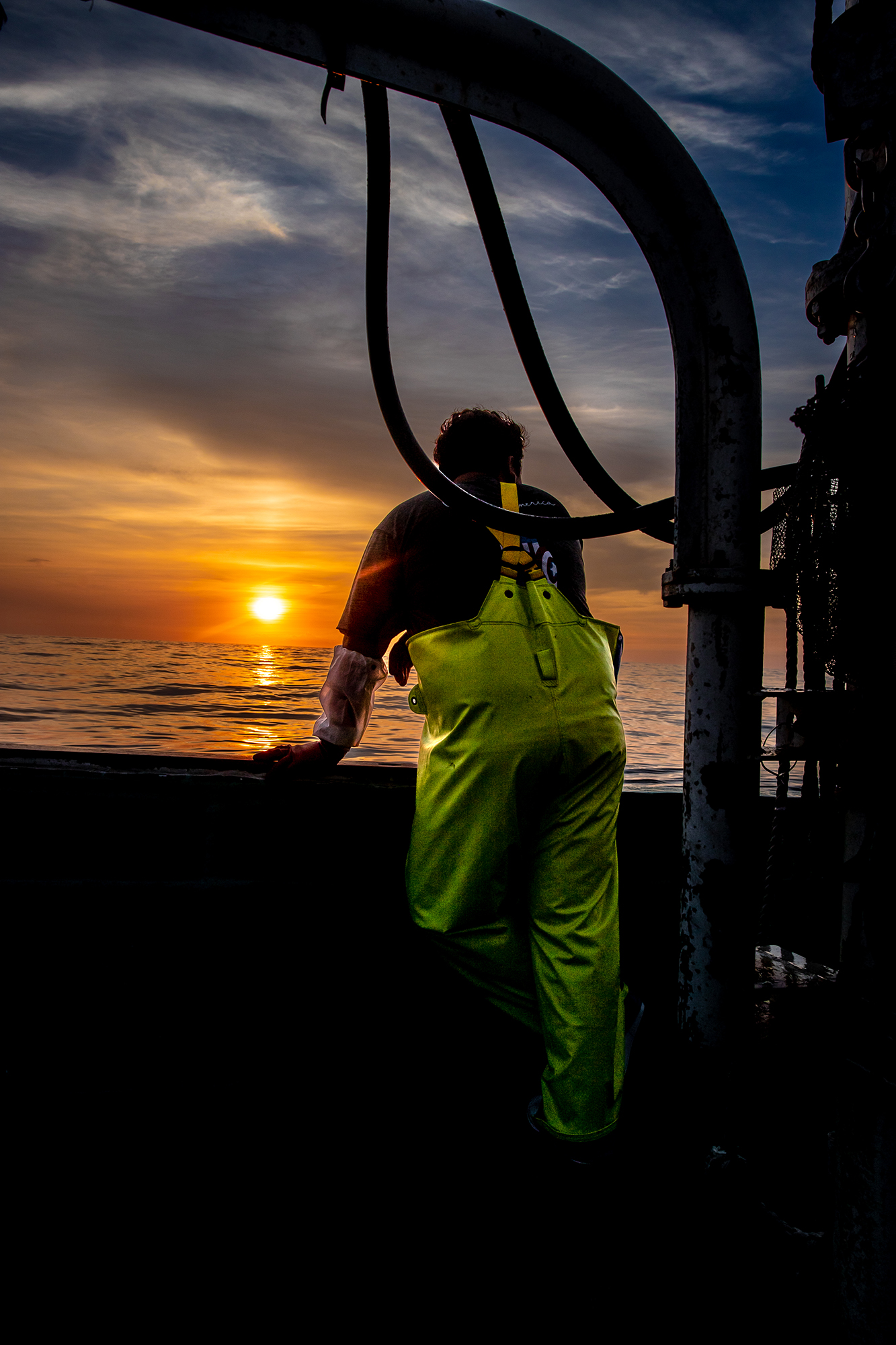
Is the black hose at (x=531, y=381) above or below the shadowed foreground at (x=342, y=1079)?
above

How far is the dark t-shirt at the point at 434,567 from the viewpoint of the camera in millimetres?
1815

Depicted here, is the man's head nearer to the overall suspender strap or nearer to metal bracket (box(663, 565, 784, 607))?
the overall suspender strap

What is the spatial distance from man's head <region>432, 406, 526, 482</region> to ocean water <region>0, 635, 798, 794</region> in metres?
0.81

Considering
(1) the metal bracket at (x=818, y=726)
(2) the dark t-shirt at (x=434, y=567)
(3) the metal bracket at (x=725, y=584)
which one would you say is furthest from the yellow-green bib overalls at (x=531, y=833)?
(1) the metal bracket at (x=818, y=726)

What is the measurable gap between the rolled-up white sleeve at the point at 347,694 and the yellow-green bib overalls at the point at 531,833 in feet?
1.15

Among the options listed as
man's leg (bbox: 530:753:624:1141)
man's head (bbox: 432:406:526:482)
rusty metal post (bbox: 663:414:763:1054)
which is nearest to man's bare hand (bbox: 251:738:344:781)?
man's leg (bbox: 530:753:624:1141)

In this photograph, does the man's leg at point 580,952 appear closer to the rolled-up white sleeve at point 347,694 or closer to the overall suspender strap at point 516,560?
the overall suspender strap at point 516,560

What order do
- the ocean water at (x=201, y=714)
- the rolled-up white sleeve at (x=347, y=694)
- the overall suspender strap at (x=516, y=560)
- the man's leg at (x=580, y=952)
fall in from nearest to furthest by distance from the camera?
the man's leg at (x=580, y=952) < the overall suspender strap at (x=516, y=560) < the rolled-up white sleeve at (x=347, y=694) < the ocean water at (x=201, y=714)

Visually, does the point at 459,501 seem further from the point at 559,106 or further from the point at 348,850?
the point at 348,850

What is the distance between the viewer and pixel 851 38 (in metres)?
1.15

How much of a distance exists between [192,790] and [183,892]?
0.92ft

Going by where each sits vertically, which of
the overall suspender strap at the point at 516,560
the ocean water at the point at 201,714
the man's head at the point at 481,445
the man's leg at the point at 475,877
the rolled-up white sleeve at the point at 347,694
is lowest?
the ocean water at the point at 201,714

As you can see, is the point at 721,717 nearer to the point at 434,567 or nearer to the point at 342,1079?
the point at 434,567

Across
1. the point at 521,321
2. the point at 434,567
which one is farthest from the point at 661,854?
the point at 521,321
